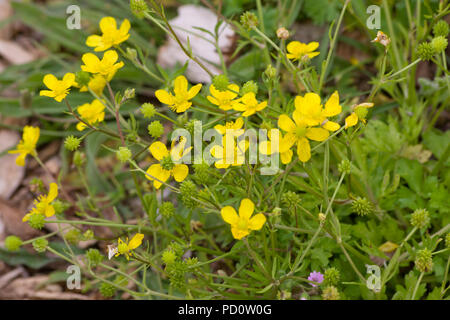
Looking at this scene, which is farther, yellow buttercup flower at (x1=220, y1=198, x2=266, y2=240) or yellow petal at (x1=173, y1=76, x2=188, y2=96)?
yellow petal at (x1=173, y1=76, x2=188, y2=96)

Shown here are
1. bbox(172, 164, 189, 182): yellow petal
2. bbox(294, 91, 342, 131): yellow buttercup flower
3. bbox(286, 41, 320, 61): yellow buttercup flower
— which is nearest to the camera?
bbox(294, 91, 342, 131): yellow buttercup flower

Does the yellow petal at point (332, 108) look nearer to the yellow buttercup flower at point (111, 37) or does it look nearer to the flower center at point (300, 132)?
the flower center at point (300, 132)

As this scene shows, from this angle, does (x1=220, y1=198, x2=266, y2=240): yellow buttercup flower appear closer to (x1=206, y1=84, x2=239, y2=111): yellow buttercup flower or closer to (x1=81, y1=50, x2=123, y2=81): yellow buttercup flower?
(x1=206, y1=84, x2=239, y2=111): yellow buttercup flower

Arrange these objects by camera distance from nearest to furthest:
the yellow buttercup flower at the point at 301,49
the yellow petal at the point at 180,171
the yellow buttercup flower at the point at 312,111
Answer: the yellow buttercup flower at the point at 312,111
the yellow petal at the point at 180,171
the yellow buttercup flower at the point at 301,49

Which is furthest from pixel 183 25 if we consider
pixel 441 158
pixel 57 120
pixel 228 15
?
pixel 441 158

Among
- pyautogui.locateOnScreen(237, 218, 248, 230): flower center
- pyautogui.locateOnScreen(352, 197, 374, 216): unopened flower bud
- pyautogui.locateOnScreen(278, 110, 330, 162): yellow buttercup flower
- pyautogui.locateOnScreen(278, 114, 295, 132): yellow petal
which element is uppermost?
pyautogui.locateOnScreen(278, 114, 295, 132): yellow petal

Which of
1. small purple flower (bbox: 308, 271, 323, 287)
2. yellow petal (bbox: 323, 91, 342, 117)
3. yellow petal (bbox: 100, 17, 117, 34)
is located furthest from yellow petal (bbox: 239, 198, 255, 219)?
yellow petal (bbox: 100, 17, 117, 34)

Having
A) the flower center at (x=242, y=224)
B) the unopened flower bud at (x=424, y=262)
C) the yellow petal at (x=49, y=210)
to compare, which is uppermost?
the yellow petal at (x=49, y=210)

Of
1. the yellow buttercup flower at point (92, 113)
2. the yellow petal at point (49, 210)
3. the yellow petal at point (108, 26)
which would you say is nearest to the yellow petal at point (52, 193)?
the yellow petal at point (49, 210)

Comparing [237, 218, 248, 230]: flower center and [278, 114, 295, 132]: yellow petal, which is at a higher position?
[278, 114, 295, 132]: yellow petal
